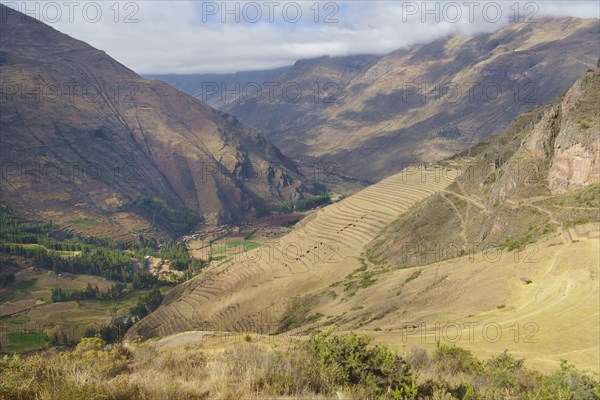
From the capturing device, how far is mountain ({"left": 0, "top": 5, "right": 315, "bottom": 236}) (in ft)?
440

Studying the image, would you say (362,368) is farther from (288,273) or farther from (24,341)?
(24,341)

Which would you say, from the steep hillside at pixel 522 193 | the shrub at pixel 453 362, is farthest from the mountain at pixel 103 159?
the shrub at pixel 453 362

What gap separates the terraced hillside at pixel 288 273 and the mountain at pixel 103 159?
236 feet

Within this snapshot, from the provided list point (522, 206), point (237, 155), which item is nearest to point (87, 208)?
point (237, 155)

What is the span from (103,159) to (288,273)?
121962mm

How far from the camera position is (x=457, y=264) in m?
40.2

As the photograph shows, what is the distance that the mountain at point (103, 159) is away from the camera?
134m

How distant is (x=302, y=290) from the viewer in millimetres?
55562

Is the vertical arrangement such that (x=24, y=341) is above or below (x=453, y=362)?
below

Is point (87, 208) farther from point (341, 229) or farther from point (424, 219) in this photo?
point (424, 219)

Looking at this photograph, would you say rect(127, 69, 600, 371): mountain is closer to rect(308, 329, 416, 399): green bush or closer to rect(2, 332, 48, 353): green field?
rect(308, 329, 416, 399): green bush

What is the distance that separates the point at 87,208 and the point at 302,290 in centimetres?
10239

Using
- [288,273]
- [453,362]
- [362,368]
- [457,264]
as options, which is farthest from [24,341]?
[362,368]

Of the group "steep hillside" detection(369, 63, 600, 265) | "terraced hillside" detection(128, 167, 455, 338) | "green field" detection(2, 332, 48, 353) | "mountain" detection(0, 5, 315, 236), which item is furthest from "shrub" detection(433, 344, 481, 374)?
"mountain" detection(0, 5, 315, 236)
